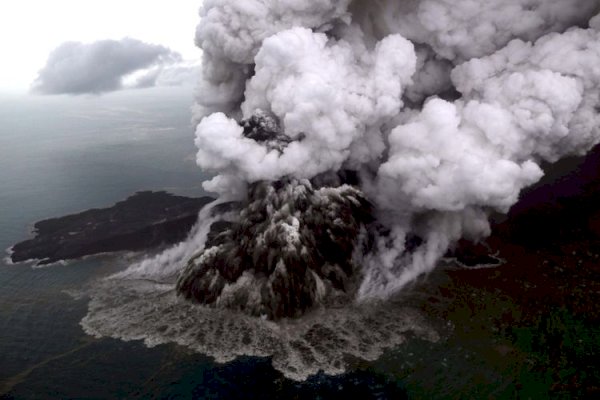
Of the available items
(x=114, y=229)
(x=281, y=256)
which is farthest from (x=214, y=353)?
(x=114, y=229)

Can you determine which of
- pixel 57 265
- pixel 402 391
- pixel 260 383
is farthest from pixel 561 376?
pixel 57 265

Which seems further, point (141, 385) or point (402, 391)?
point (141, 385)

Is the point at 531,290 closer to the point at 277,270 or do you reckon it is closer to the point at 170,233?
the point at 277,270

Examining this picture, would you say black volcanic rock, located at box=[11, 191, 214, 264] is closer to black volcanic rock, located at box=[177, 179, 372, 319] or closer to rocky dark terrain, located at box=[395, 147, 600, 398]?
black volcanic rock, located at box=[177, 179, 372, 319]

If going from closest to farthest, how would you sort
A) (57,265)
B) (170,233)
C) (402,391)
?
(402,391) < (57,265) < (170,233)

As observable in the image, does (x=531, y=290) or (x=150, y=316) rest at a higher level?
(x=531, y=290)

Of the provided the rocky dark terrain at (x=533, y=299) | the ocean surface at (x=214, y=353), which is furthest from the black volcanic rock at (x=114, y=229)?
the rocky dark terrain at (x=533, y=299)
